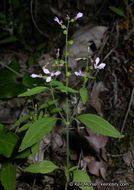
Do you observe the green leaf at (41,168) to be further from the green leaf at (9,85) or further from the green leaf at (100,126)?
the green leaf at (9,85)

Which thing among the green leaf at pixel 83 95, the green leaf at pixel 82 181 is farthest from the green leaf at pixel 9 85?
the green leaf at pixel 82 181

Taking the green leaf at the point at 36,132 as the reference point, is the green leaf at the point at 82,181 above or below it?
below

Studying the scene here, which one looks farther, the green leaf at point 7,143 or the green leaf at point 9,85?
the green leaf at point 9,85

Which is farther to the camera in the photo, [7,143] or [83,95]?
[7,143]

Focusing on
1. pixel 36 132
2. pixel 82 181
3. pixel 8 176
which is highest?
pixel 36 132

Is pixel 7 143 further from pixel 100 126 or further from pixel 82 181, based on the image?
pixel 100 126

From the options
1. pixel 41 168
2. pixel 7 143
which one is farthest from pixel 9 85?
pixel 41 168

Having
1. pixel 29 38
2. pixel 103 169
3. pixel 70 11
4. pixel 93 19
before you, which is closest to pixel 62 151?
pixel 103 169

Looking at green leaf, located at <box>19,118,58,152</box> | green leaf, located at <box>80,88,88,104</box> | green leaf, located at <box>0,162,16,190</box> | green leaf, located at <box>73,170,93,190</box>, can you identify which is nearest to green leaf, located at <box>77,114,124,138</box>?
green leaf, located at <box>80,88,88,104</box>
